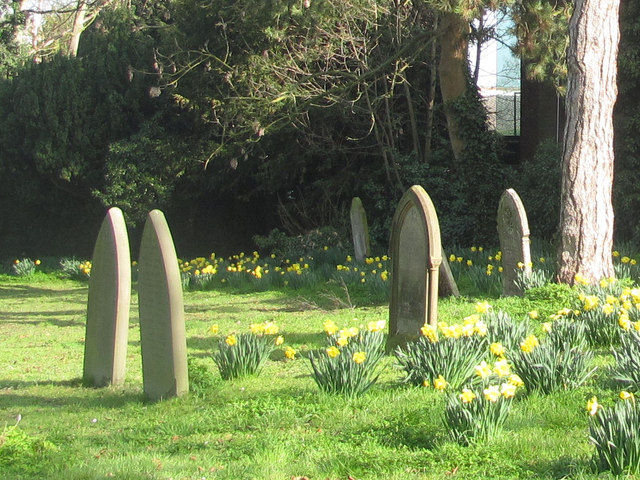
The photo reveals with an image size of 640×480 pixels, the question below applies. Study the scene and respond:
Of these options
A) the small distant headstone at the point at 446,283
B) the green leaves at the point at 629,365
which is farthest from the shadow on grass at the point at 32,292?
the green leaves at the point at 629,365

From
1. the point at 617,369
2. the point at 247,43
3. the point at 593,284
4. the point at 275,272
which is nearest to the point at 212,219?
the point at 247,43

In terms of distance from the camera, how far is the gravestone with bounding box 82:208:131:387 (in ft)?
22.7

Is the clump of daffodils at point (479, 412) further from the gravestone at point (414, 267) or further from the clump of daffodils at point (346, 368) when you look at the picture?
the gravestone at point (414, 267)

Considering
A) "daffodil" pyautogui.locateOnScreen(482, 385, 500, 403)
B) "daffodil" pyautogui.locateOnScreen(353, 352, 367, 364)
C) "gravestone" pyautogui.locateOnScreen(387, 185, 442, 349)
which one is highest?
"gravestone" pyautogui.locateOnScreen(387, 185, 442, 349)

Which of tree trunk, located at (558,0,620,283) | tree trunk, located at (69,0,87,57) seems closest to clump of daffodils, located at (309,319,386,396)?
tree trunk, located at (558,0,620,283)

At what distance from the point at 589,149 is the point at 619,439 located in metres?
6.88

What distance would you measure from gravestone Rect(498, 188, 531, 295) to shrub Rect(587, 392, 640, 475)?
6631 mm

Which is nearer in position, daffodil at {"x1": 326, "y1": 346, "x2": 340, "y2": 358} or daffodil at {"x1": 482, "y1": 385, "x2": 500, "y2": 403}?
daffodil at {"x1": 482, "y1": 385, "x2": 500, "y2": 403}

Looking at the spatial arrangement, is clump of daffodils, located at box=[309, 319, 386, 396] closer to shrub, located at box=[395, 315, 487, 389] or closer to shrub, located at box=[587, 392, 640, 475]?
shrub, located at box=[395, 315, 487, 389]

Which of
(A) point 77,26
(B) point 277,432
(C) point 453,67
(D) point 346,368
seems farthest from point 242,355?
(A) point 77,26

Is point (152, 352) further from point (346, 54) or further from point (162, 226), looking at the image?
point (346, 54)

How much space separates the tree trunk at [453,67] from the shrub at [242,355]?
11.8 metres

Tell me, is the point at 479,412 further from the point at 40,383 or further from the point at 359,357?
the point at 40,383

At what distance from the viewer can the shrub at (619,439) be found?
3.96 meters
